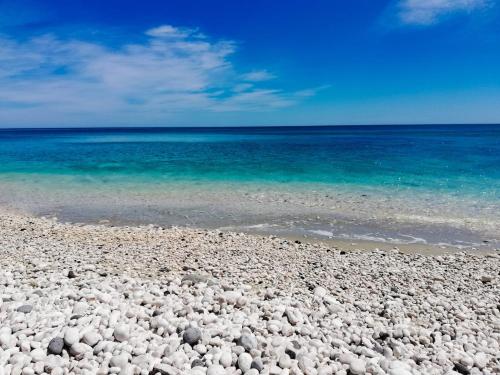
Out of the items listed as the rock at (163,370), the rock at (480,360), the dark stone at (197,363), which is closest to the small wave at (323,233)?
the rock at (480,360)

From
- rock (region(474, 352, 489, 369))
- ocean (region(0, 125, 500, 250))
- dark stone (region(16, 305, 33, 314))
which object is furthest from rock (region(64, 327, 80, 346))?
ocean (region(0, 125, 500, 250))

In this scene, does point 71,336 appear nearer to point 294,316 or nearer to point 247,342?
point 247,342

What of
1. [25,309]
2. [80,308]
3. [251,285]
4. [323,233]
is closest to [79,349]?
[80,308]

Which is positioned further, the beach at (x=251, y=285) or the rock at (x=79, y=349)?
the beach at (x=251, y=285)

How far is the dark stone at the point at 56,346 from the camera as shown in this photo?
142 inches

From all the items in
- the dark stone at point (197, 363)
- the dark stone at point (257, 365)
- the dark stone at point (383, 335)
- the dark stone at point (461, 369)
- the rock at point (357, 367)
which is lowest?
the dark stone at point (461, 369)

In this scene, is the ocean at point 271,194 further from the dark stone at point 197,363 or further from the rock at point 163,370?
the rock at point 163,370

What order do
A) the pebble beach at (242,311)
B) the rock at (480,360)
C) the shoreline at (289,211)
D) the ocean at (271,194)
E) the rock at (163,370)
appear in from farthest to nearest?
the ocean at (271,194) → the shoreline at (289,211) → the rock at (480,360) → the pebble beach at (242,311) → the rock at (163,370)

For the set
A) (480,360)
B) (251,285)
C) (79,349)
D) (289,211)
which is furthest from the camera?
(289,211)

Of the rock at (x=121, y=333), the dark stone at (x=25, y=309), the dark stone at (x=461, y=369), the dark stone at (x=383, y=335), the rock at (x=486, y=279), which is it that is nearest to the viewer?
the rock at (x=121, y=333)

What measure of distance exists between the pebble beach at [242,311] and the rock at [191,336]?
0.02 metres

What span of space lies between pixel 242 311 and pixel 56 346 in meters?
2.18

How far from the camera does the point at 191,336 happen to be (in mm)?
3990

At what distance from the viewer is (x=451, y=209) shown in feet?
41.7
